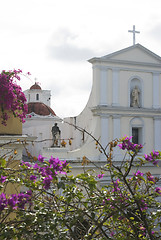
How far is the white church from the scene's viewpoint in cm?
1546

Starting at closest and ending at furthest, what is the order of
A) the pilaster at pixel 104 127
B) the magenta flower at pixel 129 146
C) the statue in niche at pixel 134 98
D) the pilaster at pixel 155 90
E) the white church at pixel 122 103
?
the magenta flower at pixel 129 146 < the white church at pixel 122 103 < the pilaster at pixel 104 127 < the statue in niche at pixel 134 98 < the pilaster at pixel 155 90

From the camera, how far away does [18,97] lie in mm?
7312

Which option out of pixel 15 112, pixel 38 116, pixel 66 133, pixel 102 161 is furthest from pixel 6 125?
pixel 38 116

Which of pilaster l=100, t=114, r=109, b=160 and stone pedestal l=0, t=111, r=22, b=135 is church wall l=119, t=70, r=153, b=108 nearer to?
pilaster l=100, t=114, r=109, b=160

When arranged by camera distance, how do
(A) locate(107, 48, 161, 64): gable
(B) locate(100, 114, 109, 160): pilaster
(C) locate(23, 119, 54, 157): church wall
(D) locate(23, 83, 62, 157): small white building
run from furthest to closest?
(D) locate(23, 83, 62, 157): small white building < (C) locate(23, 119, 54, 157): church wall < (A) locate(107, 48, 161, 64): gable < (B) locate(100, 114, 109, 160): pilaster

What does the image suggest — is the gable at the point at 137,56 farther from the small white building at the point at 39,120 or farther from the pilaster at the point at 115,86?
the small white building at the point at 39,120

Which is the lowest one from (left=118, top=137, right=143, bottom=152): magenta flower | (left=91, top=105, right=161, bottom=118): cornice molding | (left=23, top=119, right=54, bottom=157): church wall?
(left=23, top=119, right=54, bottom=157): church wall

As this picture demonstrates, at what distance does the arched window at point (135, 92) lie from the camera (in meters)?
16.2

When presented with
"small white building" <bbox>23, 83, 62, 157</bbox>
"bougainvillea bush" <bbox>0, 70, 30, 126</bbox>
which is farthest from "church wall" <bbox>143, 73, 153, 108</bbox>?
"bougainvillea bush" <bbox>0, 70, 30, 126</bbox>

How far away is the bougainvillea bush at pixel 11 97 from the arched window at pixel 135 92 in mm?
9088

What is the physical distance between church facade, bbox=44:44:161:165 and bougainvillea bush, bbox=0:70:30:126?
7.60 meters

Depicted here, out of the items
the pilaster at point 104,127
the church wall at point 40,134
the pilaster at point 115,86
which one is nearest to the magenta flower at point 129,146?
the pilaster at point 104,127

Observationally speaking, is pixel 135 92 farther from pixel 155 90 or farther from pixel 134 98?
pixel 155 90

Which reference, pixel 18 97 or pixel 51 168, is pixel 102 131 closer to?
pixel 18 97
